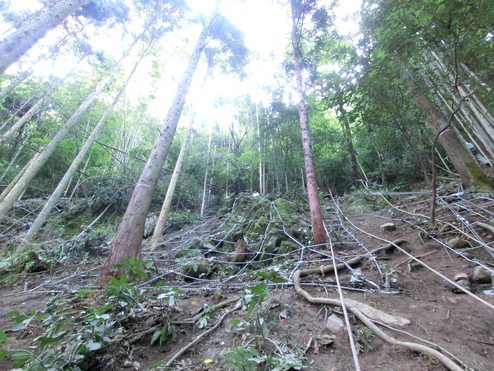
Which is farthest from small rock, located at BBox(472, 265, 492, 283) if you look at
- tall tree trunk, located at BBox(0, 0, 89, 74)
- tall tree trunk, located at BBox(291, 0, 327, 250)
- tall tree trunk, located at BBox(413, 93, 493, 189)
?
tall tree trunk, located at BBox(0, 0, 89, 74)

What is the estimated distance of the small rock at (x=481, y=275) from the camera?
180cm

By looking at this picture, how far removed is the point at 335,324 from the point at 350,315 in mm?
144

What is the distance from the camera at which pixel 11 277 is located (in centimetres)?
348

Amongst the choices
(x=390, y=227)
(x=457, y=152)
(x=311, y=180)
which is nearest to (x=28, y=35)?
(x=311, y=180)

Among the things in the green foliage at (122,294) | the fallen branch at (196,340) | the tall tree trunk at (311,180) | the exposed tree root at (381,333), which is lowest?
the fallen branch at (196,340)

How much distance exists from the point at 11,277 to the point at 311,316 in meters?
4.87

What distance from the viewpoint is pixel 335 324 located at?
4.80ft

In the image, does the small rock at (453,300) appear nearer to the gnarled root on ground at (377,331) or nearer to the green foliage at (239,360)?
the gnarled root on ground at (377,331)

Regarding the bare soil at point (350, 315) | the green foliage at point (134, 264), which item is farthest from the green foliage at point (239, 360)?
the green foliage at point (134, 264)

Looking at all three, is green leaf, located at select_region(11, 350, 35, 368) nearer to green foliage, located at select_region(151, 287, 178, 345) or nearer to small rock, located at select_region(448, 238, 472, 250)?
green foliage, located at select_region(151, 287, 178, 345)

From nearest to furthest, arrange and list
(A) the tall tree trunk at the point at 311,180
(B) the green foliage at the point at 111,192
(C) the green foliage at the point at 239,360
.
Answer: (C) the green foliage at the point at 239,360 → (A) the tall tree trunk at the point at 311,180 → (B) the green foliage at the point at 111,192

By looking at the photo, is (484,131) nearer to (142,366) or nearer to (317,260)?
(317,260)

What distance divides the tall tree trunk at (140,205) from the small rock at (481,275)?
3254mm

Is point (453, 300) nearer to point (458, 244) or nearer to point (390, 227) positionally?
point (458, 244)
